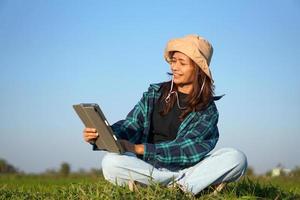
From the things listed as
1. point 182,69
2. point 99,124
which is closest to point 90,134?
point 99,124

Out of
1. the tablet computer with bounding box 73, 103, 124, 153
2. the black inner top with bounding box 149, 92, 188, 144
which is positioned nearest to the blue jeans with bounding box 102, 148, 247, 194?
the tablet computer with bounding box 73, 103, 124, 153

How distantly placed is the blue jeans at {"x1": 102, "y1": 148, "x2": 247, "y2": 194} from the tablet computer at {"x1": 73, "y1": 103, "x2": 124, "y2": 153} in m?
0.15

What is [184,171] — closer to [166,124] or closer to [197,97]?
[166,124]

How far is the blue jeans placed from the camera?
5.66m

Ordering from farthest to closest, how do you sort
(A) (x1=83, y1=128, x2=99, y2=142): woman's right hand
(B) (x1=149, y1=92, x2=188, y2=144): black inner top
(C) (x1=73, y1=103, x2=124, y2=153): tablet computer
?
(B) (x1=149, y1=92, x2=188, y2=144): black inner top → (A) (x1=83, y1=128, x2=99, y2=142): woman's right hand → (C) (x1=73, y1=103, x2=124, y2=153): tablet computer

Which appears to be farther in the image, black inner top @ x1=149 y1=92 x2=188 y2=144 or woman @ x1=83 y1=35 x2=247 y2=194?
black inner top @ x1=149 y1=92 x2=188 y2=144

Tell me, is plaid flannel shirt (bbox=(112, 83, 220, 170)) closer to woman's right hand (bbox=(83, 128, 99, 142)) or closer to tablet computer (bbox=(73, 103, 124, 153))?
tablet computer (bbox=(73, 103, 124, 153))

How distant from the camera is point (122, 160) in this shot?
5.62 meters

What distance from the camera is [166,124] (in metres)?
6.18

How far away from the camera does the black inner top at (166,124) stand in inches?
243

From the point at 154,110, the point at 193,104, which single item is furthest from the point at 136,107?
the point at 193,104

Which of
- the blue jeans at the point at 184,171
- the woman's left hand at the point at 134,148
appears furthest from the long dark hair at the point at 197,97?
the woman's left hand at the point at 134,148

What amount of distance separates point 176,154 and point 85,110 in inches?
43.7

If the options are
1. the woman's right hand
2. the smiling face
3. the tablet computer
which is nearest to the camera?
the tablet computer
